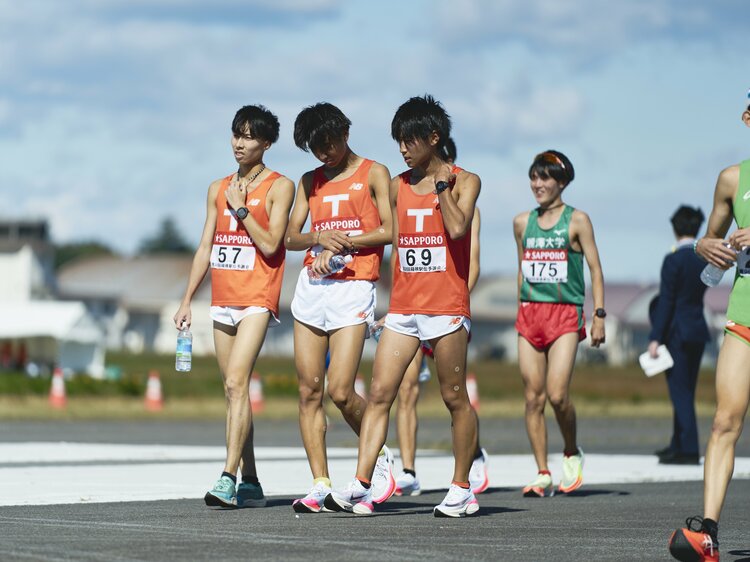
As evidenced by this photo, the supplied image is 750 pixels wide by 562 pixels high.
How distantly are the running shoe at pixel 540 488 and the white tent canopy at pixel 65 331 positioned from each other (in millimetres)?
41236

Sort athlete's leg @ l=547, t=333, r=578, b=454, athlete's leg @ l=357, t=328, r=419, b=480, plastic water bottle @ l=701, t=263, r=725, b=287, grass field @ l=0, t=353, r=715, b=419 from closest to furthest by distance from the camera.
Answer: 1. plastic water bottle @ l=701, t=263, r=725, b=287
2. athlete's leg @ l=357, t=328, r=419, b=480
3. athlete's leg @ l=547, t=333, r=578, b=454
4. grass field @ l=0, t=353, r=715, b=419

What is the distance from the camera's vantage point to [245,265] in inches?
369

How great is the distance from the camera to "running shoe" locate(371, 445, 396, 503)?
9180mm

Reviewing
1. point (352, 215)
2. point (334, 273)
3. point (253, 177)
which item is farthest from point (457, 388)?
point (253, 177)

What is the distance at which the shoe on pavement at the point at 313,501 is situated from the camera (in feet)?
28.5

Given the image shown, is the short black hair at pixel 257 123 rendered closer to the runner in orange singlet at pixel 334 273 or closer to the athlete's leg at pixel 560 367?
the runner in orange singlet at pixel 334 273

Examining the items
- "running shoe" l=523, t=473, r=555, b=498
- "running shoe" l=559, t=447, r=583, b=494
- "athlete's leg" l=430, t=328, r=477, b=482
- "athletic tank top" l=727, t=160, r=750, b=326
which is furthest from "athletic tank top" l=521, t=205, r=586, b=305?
"athletic tank top" l=727, t=160, r=750, b=326

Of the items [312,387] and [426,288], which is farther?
[312,387]

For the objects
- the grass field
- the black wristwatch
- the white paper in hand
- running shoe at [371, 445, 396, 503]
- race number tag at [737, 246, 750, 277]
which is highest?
the black wristwatch

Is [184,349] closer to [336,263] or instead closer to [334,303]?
[334,303]

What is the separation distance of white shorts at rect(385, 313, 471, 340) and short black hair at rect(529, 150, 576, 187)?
261cm

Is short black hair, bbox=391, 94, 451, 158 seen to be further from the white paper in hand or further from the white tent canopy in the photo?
the white tent canopy

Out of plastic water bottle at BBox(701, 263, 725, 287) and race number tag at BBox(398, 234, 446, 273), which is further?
race number tag at BBox(398, 234, 446, 273)

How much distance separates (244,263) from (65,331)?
42310 mm
